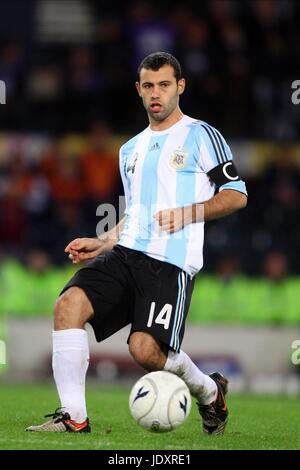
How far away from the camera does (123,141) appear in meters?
17.4

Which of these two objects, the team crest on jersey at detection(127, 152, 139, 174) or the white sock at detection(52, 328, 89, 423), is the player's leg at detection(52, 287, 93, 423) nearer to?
the white sock at detection(52, 328, 89, 423)

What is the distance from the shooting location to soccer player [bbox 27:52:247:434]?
7062 millimetres

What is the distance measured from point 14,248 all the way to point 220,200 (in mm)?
8287

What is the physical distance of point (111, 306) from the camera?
7125mm

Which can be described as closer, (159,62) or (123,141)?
(159,62)

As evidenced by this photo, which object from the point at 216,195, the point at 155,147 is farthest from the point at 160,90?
the point at 216,195

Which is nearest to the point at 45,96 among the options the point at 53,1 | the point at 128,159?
the point at 53,1

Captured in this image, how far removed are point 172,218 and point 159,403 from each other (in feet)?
3.66

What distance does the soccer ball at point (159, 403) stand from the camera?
6801 mm

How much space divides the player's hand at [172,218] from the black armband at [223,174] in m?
0.32

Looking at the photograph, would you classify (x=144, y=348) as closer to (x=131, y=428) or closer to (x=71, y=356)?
(x=71, y=356)

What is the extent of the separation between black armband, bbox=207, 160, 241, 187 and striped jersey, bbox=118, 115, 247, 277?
0.02 meters

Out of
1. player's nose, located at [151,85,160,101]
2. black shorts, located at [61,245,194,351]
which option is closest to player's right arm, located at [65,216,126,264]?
black shorts, located at [61,245,194,351]

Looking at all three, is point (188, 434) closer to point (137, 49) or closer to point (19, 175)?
point (19, 175)
